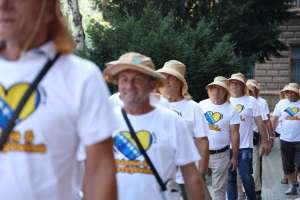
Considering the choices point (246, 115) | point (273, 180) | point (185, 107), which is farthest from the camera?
point (273, 180)

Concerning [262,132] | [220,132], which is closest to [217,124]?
[220,132]

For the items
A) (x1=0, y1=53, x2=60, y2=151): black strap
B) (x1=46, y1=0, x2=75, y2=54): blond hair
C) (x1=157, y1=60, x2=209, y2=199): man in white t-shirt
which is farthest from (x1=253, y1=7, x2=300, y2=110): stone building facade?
Result: (x1=0, y1=53, x2=60, y2=151): black strap

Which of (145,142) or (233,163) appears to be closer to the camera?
(145,142)

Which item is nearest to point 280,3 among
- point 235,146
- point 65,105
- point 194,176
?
point 235,146

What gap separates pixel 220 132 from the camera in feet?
32.0

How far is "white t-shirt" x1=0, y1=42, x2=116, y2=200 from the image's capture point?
8.18 feet

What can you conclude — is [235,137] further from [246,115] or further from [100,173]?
[100,173]

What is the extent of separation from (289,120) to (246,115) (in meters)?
2.39

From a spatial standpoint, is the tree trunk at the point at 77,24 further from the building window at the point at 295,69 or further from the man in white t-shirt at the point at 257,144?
the building window at the point at 295,69

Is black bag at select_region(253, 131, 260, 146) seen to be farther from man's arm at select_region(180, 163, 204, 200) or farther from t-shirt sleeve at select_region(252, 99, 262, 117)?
man's arm at select_region(180, 163, 204, 200)

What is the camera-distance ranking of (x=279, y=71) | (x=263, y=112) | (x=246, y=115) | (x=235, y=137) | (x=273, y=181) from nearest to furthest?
(x=235, y=137) < (x=246, y=115) < (x=263, y=112) < (x=273, y=181) < (x=279, y=71)

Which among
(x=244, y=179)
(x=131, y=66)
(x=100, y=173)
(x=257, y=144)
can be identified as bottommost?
(x=244, y=179)

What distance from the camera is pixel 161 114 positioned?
4.80 metres

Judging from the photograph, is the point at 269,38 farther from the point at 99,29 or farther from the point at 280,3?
the point at 99,29
